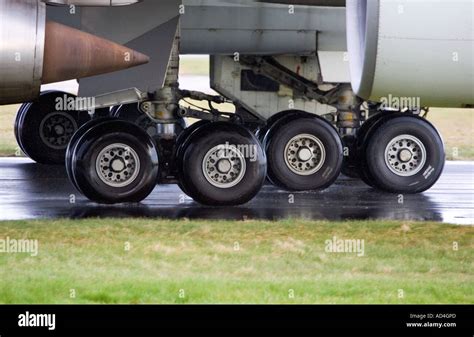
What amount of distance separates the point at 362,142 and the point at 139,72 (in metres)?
3.34

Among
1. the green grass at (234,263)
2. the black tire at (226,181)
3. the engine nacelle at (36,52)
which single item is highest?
the engine nacelle at (36,52)

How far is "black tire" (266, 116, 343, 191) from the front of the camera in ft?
62.1

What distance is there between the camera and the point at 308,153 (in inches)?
749

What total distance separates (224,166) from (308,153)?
64.7 inches

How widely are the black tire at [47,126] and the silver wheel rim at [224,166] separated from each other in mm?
4737

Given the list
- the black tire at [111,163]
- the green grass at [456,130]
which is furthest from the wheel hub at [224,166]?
→ the green grass at [456,130]

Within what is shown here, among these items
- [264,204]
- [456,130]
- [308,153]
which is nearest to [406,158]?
[308,153]

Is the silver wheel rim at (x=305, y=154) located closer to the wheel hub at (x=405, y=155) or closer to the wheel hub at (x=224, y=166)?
the wheel hub at (x=405, y=155)

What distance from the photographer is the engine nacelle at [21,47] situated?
1496cm

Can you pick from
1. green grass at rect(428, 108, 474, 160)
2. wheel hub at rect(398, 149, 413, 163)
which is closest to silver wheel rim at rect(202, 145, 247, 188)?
wheel hub at rect(398, 149, 413, 163)
